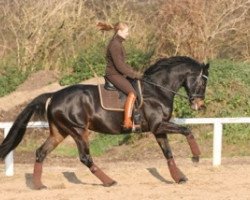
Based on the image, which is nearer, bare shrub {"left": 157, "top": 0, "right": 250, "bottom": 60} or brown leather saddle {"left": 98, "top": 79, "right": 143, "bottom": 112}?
brown leather saddle {"left": 98, "top": 79, "right": 143, "bottom": 112}

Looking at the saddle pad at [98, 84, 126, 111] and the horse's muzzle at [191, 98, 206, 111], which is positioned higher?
the saddle pad at [98, 84, 126, 111]

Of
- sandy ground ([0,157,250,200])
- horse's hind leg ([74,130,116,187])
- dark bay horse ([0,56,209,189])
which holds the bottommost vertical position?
sandy ground ([0,157,250,200])

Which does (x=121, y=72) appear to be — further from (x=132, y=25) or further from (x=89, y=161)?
(x=132, y=25)

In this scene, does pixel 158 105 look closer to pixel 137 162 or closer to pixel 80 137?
pixel 80 137

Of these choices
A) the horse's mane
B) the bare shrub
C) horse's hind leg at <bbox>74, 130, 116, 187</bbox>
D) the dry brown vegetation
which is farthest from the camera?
the dry brown vegetation

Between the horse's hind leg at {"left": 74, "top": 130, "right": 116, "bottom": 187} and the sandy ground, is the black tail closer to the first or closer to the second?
the sandy ground

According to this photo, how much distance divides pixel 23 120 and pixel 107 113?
4.99 feet

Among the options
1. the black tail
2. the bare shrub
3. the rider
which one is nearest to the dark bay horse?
the black tail

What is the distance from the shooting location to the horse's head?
38.9ft

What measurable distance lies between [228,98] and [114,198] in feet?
29.1

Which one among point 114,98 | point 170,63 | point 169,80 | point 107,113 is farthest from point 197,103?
point 107,113

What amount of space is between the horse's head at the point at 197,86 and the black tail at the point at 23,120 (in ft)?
7.96

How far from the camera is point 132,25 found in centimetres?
2498

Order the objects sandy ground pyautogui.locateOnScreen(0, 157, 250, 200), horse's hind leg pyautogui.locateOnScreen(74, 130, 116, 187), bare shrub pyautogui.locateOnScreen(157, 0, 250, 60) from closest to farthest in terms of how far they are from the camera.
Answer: sandy ground pyautogui.locateOnScreen(0, 157, 250, 200)
horse's hind leg pyautogui.locateOnScreen(74, 130, 116, 187)
bare shrub pyautogui.locateOnScreen(157, 0, 250, 60)
